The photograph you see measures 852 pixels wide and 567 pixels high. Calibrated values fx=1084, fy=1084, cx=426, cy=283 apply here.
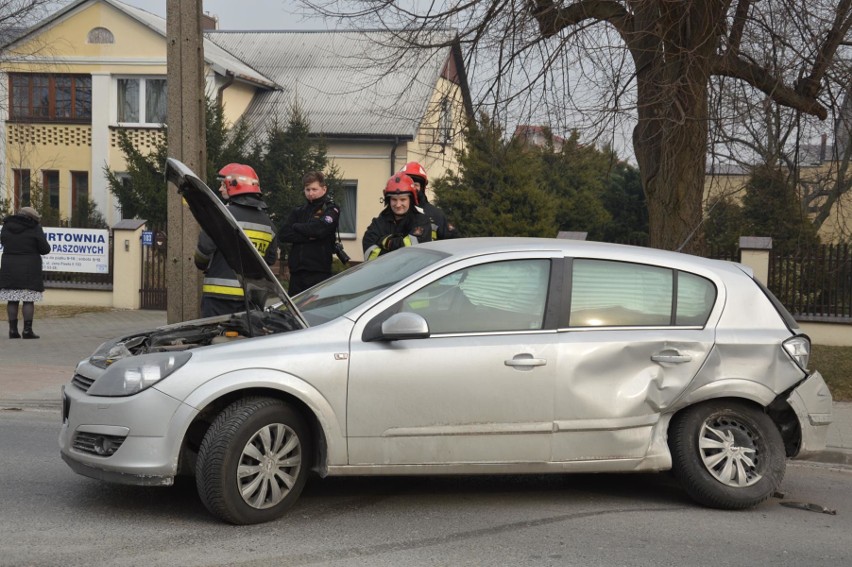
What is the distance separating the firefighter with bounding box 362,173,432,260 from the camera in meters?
8.68

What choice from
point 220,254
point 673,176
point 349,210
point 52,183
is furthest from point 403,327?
point 52,183

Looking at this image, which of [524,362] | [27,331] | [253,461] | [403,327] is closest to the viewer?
[253,461]

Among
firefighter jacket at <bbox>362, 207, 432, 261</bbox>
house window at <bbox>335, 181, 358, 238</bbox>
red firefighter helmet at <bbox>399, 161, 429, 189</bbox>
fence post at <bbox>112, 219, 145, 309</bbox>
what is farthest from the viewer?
house window at <bbox>335, 181, 358, 238</bbox>

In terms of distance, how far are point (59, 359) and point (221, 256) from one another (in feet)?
17.9

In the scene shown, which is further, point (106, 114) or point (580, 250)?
point (106, 114)

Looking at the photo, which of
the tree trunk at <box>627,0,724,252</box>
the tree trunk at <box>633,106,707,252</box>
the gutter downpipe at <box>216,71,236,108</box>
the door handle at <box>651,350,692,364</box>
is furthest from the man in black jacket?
the gutter downpipe at <box>216,71,236,108</box>

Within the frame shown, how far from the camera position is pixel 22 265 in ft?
48.4

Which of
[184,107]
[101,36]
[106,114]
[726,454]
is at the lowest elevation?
[726,454]

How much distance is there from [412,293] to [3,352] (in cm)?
881

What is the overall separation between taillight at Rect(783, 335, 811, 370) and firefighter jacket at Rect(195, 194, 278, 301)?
361cm

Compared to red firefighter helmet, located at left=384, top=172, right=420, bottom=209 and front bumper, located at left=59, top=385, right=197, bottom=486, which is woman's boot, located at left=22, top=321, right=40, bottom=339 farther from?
front bumper, located at left=59, top=385, right=197, bottom=486

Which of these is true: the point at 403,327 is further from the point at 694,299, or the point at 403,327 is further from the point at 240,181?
the point at 240,181

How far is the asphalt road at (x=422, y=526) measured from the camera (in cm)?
504

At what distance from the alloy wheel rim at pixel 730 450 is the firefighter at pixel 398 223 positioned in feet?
10.4
